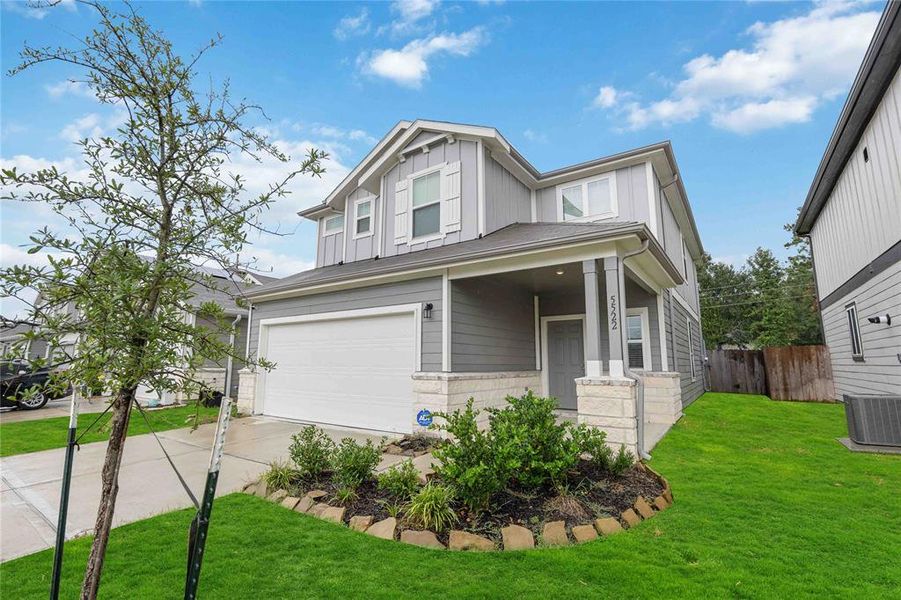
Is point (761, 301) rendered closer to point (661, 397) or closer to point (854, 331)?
point (854, 331)

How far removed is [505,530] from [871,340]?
9.26m

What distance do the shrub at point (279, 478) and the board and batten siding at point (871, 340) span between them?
29.7 feet

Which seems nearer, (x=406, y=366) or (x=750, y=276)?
(x=406, y=366)

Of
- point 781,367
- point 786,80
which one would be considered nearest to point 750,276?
point 781,367

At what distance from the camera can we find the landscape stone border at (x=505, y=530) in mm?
3008

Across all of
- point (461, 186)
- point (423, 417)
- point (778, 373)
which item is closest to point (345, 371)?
point (423, 417)

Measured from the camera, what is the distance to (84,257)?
70.8 inches

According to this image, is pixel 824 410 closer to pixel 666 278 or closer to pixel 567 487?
pixel 666 278

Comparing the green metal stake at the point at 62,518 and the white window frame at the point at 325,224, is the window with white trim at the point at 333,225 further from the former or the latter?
the green metal stake at the point at 62,518

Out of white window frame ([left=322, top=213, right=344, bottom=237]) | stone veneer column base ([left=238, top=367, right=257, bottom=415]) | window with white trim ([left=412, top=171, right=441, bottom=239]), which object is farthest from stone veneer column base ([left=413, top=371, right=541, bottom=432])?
white window frame ([left=322, top=213, right=344, bottom=237])

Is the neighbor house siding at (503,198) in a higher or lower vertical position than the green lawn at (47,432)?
higher

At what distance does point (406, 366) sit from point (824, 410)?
9.88 meters

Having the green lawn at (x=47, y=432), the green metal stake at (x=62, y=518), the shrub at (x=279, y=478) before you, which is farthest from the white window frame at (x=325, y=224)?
the green metal stake at (x=62, y=518)

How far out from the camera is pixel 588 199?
9.06 m
